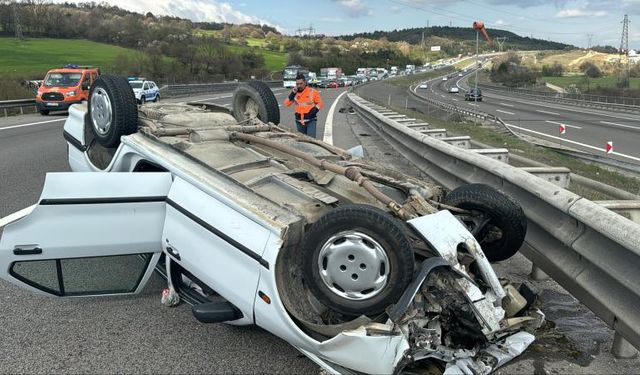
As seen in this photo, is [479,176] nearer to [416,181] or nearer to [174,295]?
[416,181]

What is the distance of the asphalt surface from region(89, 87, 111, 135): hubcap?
1477 millimetres

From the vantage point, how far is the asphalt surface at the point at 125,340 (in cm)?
279

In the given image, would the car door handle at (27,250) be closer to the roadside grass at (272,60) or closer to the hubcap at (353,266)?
the hubcap at (353,266)

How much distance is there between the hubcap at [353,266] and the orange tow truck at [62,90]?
767 inches

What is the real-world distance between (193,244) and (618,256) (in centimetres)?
229

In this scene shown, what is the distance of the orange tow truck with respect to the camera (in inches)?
779

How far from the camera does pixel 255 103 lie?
6121 millimetres

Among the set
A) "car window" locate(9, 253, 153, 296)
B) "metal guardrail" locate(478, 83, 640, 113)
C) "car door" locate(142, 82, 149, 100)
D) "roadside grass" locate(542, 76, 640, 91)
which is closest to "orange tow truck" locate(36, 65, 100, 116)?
"car door" locate(142, 82, 149, 100)

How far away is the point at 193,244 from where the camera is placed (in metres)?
3.04

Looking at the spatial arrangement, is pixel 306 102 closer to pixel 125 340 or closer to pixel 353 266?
pixel 125 340

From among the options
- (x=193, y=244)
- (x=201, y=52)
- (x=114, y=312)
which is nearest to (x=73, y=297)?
(x=114, y=312)

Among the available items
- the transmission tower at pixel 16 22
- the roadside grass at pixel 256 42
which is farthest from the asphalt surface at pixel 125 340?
the roadside grass at pixel 256 42

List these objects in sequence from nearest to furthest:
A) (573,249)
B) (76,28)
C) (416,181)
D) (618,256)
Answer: (618,256) < (573,249) < (416,181) < (76,28)

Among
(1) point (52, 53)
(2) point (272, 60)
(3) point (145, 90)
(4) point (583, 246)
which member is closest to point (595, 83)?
(2) point (272, 60)
